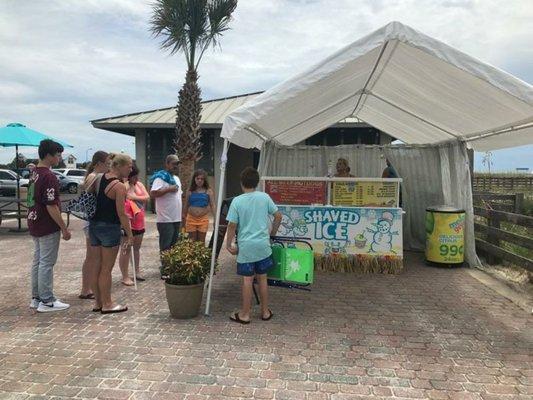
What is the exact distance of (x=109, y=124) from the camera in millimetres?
15164

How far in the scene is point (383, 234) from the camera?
23.7 feet

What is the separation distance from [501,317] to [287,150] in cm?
586

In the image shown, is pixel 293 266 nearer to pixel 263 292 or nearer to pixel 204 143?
pixel 263 292

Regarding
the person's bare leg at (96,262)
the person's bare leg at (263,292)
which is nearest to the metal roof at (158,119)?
the person's bare leg at (96,262)

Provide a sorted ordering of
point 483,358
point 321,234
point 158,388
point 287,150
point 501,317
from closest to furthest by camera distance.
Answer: point 158,388 → point 483,358 → point 501,317 → point 321,234 → point 287,150

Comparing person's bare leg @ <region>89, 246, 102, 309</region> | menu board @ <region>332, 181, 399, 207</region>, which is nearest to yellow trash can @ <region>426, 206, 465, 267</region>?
menu board @ <region>332, 181, 399, 207</region>

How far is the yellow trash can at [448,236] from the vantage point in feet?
24.8

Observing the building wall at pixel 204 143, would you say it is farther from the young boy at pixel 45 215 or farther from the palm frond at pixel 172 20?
the young boy at pixel 45 215

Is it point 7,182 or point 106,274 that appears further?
point 7,182

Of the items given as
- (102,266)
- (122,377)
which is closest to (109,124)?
(102,266)

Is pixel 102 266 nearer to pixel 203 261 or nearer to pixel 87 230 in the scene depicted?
pixel 87 230

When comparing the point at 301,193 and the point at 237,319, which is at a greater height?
the point at 301,193

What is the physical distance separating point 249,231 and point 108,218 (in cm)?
151

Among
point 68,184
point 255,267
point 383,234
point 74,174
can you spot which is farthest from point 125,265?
point 74,174
